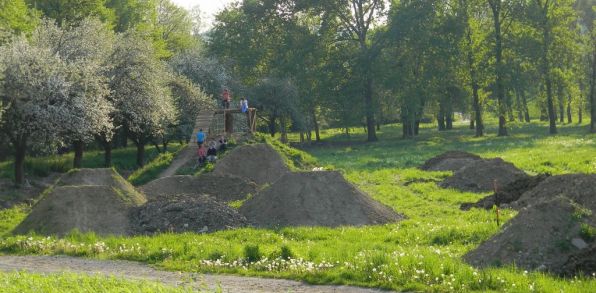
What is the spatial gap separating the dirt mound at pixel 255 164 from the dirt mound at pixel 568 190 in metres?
16.6

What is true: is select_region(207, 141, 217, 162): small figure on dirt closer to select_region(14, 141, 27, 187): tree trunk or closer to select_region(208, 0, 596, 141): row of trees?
select_region(14, 141, 27, 187): tree trunk

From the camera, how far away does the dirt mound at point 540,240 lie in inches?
570

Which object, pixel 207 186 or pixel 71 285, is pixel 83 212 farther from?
pixel 71 285

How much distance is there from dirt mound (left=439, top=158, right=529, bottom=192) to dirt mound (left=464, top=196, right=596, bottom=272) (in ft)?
54.7

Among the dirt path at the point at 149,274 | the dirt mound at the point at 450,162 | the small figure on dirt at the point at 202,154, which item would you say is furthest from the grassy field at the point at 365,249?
the small figure on dirt at the point at 202,154

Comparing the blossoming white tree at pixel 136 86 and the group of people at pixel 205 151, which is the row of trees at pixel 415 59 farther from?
the group of people at pixel 205 151

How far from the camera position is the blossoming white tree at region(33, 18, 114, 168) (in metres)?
37.7

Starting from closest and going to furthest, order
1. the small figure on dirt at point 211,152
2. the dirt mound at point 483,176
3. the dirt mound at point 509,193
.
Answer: the dirt mound at point 509,193, the dirt mound at point 483,176, the small figure on dirt at point 211,152

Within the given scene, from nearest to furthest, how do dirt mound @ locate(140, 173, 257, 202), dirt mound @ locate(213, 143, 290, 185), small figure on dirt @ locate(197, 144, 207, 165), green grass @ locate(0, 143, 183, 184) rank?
dirt mound @ locate(140, 173, 257, 202) → dirt mound @ locate(213, 143, 290, 185) → small figure on dirt @ locate(197, 144, 207, 165) → green grass @ locate(0, 143, 183, 184)

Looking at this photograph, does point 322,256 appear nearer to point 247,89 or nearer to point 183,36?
point 247,89

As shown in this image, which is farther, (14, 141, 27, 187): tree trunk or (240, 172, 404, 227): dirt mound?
(14, 141, 27, 187): tree trunk

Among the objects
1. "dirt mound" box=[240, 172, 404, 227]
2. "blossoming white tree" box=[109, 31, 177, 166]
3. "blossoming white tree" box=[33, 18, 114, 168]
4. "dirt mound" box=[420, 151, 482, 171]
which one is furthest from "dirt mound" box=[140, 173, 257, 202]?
"blossoming white tree" box=[109, 31, 177, 166]

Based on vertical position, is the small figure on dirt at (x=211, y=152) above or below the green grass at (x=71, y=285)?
above

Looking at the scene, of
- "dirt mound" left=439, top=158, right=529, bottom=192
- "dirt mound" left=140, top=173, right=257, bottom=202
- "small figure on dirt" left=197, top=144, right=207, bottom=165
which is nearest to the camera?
"dirt mound" left=140, top=173, right=257, bottom=202
